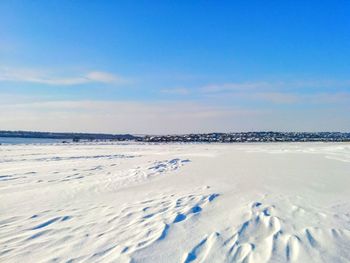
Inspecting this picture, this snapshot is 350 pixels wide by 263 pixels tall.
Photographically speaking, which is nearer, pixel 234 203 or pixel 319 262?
pixel 319 262

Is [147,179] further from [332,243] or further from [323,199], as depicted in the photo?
[332,243]

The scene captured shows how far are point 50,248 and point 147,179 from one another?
5161 mm

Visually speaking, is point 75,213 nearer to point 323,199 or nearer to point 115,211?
point 115,211

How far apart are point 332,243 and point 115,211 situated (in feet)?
11.0

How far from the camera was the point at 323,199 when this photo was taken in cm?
576

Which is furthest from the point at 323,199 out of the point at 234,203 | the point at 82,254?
the point at 82,254

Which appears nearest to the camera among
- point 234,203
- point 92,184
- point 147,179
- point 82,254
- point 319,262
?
point 319,262

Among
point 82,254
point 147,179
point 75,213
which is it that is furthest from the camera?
point 147,179

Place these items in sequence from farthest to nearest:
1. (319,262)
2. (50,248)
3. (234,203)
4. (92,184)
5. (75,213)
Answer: (92,184) < (234,203) < (75,213) < (50,248) < (319,262)

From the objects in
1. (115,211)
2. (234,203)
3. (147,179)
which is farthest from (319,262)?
(147,179)

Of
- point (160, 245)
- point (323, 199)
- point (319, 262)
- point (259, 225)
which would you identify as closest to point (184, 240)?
point (160, 245)

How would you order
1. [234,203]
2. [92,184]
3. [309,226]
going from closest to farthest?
[309,226] < [234,203] < [92,184]

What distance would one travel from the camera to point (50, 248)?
11.9 ft

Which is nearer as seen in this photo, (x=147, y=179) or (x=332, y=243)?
(x=332, y=243)
